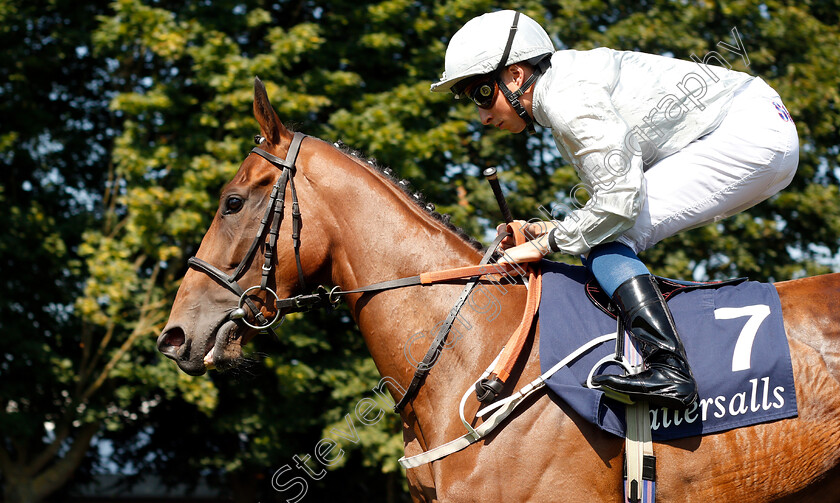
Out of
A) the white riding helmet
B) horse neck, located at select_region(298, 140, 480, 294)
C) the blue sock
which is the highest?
the white riding helmet

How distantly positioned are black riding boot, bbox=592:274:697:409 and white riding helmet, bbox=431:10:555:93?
1125 millimetres

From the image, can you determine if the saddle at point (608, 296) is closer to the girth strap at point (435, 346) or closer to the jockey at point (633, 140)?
the jockey at point (633, 140)

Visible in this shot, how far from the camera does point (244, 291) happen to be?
3.50 metres

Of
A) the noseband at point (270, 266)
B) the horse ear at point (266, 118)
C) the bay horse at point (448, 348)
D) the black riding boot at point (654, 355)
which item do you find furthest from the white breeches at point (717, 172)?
the horse ear at point (266, 118)

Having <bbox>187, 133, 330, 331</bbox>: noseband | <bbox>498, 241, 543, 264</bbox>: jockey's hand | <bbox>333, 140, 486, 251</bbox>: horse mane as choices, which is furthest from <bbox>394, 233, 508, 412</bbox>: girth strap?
<bbox>187, 133, 330, 331</bbox>: noseband

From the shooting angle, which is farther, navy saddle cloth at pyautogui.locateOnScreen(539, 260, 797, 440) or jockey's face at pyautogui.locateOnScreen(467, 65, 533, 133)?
jockey's face at pyautogui.locateOnScreen(467, 65, 533, 133)

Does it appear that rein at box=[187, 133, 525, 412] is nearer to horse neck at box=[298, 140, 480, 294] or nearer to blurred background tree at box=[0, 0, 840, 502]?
horse neck at box=[298, 140, 480, 294]

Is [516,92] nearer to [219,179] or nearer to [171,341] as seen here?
[171,341]

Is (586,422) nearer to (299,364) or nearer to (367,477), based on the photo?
(299,364)

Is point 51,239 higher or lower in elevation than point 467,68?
higher

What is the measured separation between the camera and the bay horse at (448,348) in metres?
2.97

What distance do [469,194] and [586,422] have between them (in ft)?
26.8

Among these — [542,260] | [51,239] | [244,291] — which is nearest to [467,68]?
[542,260]

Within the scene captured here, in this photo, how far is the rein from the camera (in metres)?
3.39
